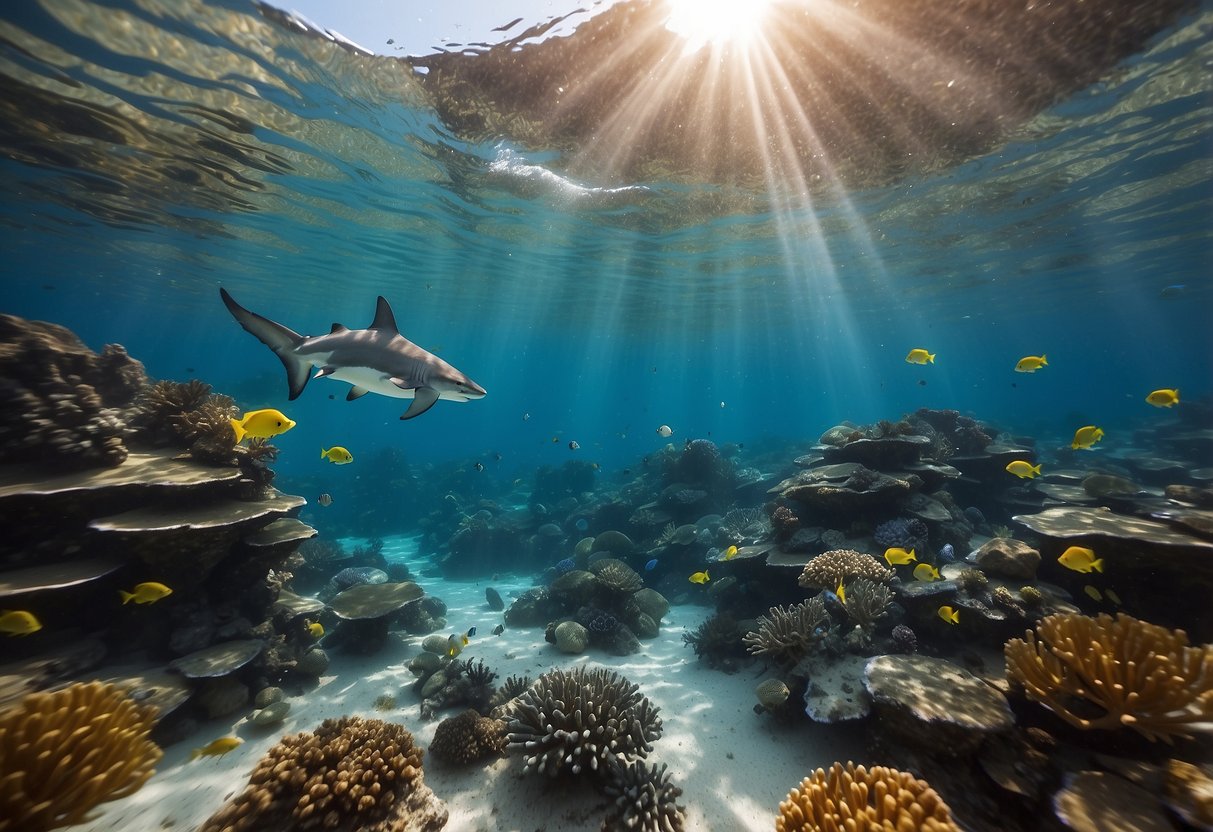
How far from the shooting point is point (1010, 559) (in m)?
6.27

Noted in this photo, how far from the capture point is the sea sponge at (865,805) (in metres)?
2.79

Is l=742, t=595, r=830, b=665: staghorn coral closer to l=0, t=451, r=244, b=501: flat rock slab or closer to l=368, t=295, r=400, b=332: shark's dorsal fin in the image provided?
l=368, t=295, r=400, b=332: shark's dorsal fin

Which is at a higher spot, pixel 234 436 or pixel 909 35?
pixel 909 35

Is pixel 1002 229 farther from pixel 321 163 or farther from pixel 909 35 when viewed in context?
pixel 321 163

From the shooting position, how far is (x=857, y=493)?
8.32 m

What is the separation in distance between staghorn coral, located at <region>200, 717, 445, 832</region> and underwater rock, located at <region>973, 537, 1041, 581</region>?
25.3 ft

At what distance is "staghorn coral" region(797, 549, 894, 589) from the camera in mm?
6812

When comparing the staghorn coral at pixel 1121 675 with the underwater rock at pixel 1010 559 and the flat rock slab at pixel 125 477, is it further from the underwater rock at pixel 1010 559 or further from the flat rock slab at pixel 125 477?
the flat rock slab at pixel 125 477

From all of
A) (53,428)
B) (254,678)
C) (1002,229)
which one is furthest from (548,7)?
(1002,229)

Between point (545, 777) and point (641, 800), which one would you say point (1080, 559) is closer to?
point (641, 800)

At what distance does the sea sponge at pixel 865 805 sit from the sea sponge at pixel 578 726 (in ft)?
6.80

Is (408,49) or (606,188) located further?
(606,188)

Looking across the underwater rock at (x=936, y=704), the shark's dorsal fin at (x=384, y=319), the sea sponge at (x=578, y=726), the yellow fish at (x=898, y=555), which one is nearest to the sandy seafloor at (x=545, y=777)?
the sea sponge at (x=578, y=726)

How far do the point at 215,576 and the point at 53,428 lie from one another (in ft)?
9.53
